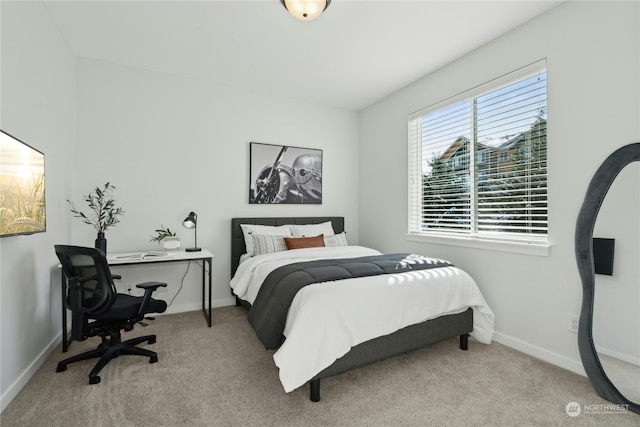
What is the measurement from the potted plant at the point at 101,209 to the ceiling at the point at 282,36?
1.43 metres

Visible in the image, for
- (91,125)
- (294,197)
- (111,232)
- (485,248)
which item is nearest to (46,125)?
(91,125)

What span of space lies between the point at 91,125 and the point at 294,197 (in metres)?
2.45

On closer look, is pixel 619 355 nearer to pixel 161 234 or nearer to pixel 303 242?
pixel 303 242

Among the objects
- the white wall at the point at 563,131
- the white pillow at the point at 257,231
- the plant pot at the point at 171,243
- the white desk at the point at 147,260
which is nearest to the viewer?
the white wall at the point at 563,131

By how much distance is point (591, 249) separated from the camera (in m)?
2.02

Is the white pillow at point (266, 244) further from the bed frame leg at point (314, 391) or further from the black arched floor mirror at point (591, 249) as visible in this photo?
the black arched floor mirror at point (591, 249)

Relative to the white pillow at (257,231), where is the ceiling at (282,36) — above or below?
above

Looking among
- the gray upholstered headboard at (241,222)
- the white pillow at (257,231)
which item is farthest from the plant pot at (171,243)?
the white pillow at (257,231)

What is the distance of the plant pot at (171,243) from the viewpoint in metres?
3.42

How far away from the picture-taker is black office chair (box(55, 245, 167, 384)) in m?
2.12

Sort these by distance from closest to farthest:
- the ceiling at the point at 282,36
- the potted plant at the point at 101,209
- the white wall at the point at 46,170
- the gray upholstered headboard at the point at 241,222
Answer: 1. the white wall at the point at 46,170
2. the ceiling at the point at 282,36
3. the potted plant at the point at 101,209
4. the gray upholstered headboard at the point at 241,222

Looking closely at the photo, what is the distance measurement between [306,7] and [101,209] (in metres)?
2.85

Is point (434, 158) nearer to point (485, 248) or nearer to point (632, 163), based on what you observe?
point (485, 248)

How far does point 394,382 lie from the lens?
2.15 metres
